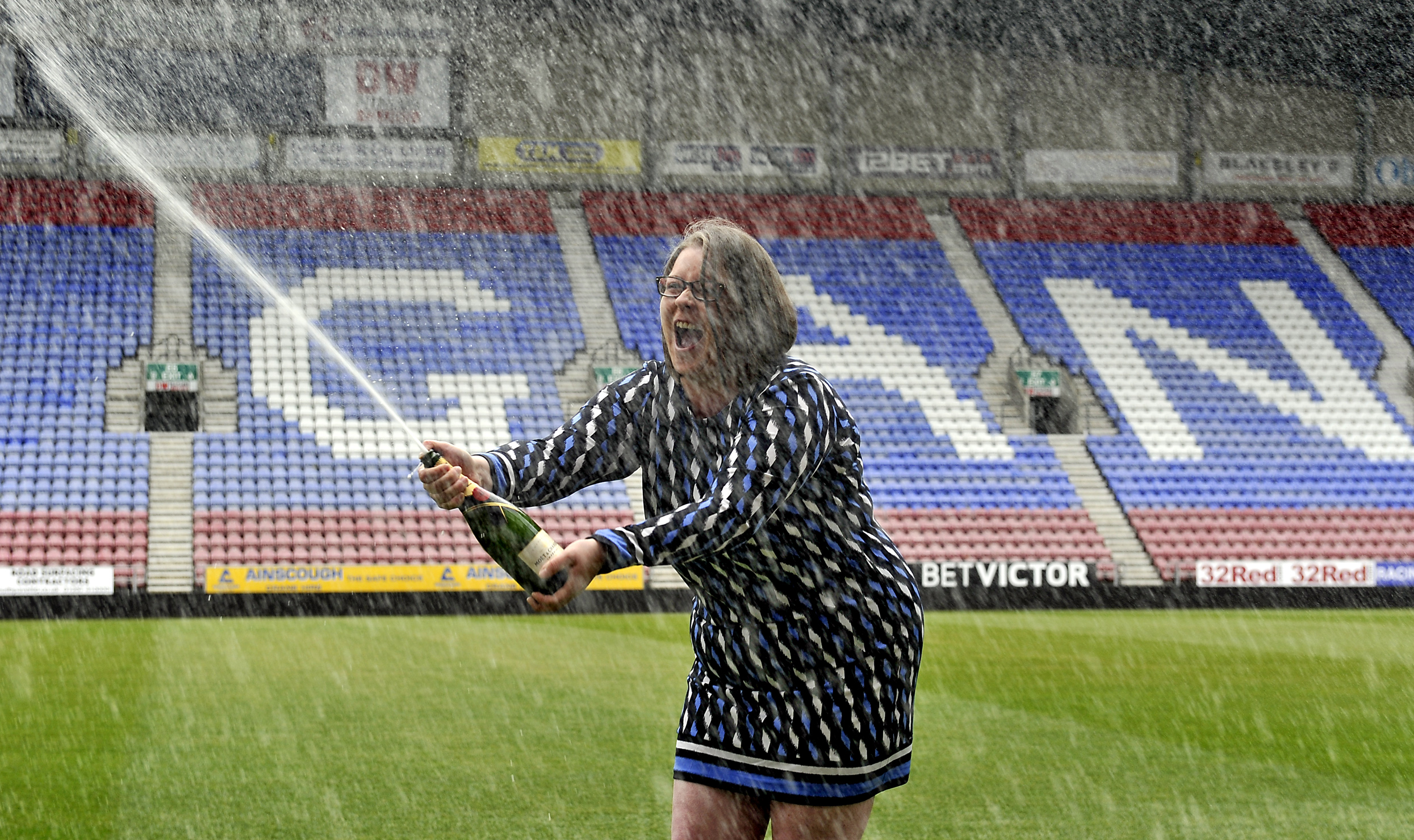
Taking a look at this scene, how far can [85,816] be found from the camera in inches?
235

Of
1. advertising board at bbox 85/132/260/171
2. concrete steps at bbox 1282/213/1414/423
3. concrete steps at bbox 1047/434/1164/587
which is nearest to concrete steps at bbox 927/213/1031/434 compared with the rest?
concrete steps at bbox 1047/434/1164/587

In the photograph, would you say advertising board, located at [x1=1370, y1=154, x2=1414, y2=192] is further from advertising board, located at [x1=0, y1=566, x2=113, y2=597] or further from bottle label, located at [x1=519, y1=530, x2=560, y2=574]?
bottle label, located at [x1=519, y1=530, x2=560, y2=574]

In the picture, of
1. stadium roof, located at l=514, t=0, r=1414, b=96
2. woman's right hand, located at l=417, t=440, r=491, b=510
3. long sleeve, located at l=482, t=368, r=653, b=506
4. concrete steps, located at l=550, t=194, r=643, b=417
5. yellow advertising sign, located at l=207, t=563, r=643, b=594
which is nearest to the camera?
woman's right hand, located at l=417, t=440, r=491, b=510

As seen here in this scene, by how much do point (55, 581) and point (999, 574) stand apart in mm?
11075

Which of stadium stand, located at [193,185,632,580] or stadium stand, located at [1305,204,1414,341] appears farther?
stadium stand, located at [1305,204,1414,341]

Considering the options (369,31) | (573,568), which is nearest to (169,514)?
(369,31)

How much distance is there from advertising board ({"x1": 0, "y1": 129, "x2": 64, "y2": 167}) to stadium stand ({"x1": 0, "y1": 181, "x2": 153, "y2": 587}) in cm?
36

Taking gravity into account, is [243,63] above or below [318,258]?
above

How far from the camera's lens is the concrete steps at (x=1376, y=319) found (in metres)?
22.5

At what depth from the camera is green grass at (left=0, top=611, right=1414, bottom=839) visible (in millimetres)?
6066

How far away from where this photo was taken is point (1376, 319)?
23.7 meters

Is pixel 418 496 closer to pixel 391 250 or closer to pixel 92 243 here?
pixel 391 250

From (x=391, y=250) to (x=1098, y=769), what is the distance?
1723 cm

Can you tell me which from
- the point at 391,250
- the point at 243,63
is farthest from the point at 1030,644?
the point at 243,63
